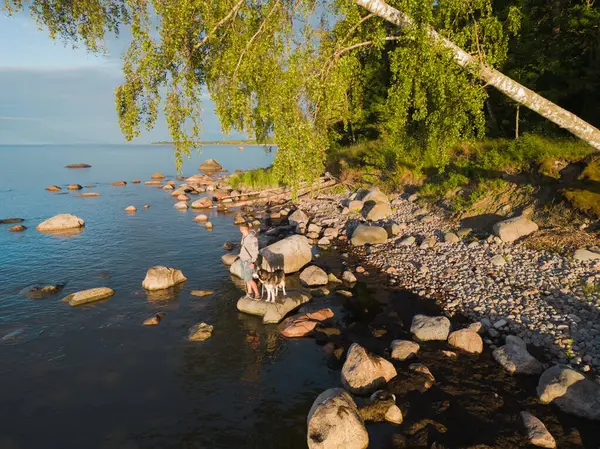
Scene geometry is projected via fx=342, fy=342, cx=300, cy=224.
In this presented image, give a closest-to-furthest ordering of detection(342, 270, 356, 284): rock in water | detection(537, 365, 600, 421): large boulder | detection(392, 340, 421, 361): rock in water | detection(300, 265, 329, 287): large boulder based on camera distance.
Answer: detection(537, 365, 600, 421): large boulder, detection(392, 340, 421, 361): rock in water, detection(300, 265, 329, 287): large boulder, detection(342, 270, 356, 284): rock in water

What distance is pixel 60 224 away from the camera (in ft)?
83.0

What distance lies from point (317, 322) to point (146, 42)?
10400mm

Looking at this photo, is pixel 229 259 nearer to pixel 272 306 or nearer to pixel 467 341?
pixel 272 306

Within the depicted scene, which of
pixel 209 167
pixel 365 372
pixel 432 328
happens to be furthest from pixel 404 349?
pixel 209 167

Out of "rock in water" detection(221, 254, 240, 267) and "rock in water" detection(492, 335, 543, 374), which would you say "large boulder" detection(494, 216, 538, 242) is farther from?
"rock in water" detection(221, 254, 240, 267)

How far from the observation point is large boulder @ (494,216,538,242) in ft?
51.5

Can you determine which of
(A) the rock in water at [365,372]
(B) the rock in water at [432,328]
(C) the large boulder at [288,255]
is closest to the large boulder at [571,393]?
(B) the rock in water at [432,328]

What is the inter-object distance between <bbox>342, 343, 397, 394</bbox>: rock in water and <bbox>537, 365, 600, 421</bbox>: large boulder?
3.58m

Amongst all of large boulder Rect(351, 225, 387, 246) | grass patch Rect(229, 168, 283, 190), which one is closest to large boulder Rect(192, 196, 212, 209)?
grass patch Rect(229, 168, 283, 190)

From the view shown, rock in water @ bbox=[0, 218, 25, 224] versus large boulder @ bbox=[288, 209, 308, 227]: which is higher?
large boulder @ bbox=[288, 209, 308, 227]

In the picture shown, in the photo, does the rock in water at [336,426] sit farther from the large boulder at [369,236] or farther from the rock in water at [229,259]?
the large boulder at [369,236]

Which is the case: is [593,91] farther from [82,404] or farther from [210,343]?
[82,404]

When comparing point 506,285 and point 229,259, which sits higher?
point 506,285

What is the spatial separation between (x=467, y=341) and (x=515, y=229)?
8.09 metres
